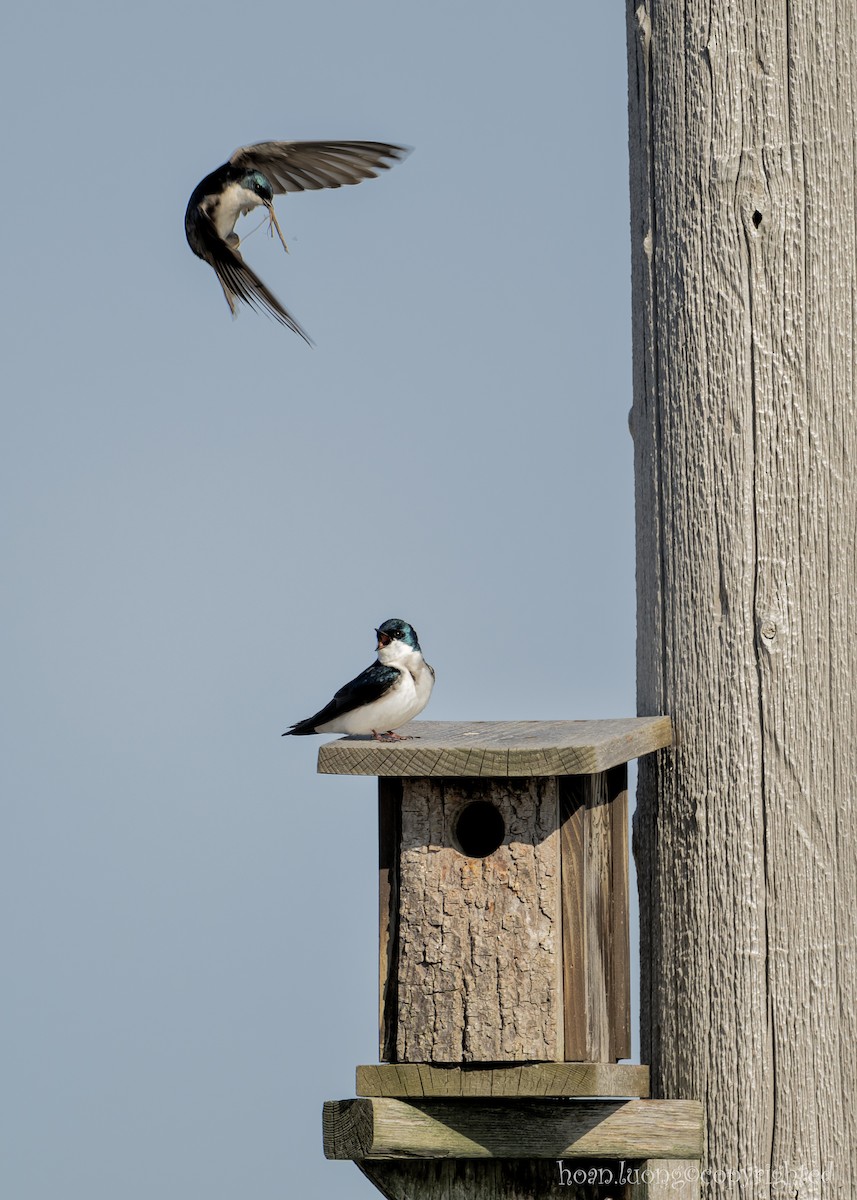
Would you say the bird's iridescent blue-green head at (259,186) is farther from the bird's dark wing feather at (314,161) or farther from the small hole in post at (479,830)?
the small hole in post at (479,830)

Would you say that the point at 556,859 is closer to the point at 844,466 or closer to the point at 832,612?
the point at 832,612

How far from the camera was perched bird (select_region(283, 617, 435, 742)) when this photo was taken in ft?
12.0

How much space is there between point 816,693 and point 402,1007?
97 cm

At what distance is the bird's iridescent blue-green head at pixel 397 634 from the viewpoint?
13.3ft

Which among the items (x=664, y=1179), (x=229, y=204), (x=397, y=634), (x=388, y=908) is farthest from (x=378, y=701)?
(x=229, y=204)

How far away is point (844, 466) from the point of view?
2.96 meters

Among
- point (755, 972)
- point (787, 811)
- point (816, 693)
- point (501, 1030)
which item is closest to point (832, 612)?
point (816, 693)

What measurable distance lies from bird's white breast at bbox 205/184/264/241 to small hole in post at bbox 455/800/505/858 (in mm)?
2380

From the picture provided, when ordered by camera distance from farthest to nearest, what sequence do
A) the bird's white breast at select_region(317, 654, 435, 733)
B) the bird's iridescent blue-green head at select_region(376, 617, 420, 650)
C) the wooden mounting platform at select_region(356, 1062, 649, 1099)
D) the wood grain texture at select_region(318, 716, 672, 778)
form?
the bird's iridescent blue-green head at select_region(376, 617, 420, 650)
the bird's white breast at select_region(317, 654, 435, 733)
the wooden mounting platform at select_region(356, 1062, 649, 1099)
the wood grain texture at select_region(318, 716, 672, 778)

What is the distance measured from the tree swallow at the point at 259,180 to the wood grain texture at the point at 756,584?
170cm

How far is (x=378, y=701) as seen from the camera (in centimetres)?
367

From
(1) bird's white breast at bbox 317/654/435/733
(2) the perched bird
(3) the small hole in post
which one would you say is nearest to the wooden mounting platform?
(3) the small hole in post

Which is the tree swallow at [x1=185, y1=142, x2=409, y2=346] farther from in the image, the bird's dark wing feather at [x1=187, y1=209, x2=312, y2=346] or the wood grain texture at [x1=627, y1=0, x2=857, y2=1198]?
the wood grain texture at [x1=627, y1=0, x2=857, y2=1198]

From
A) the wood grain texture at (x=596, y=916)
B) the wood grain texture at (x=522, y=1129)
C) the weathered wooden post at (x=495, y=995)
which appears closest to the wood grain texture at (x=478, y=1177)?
the weathered wooden post at (x=495, y=995)
